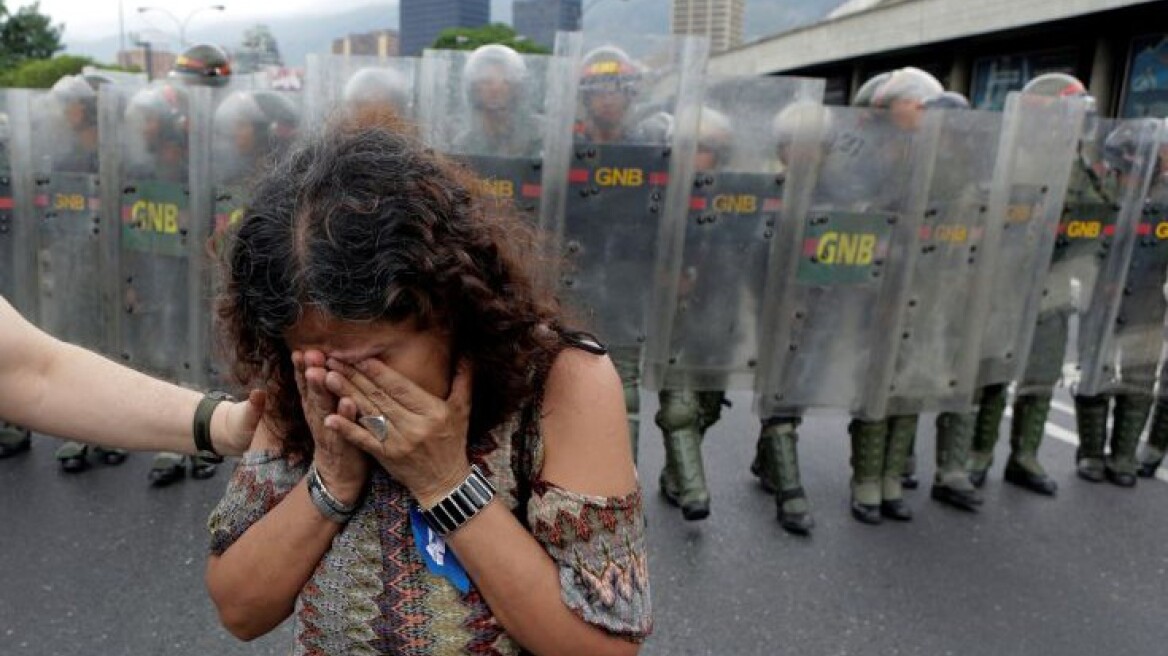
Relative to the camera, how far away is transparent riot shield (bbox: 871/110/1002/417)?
12.1ft

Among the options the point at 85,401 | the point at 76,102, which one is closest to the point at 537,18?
the point at 76,102

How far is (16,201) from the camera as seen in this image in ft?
13.8

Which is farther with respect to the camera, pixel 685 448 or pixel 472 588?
pixel 685 448

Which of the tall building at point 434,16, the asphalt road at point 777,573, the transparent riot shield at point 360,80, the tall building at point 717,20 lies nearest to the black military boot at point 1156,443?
the asphalt road at point 777,573

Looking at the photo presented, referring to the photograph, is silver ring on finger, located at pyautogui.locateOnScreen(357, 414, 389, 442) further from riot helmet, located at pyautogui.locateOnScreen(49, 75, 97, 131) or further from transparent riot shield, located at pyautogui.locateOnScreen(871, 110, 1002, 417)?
riot helmet, located at pyautogui.locateOnScreen(49, 75, 97, 131)

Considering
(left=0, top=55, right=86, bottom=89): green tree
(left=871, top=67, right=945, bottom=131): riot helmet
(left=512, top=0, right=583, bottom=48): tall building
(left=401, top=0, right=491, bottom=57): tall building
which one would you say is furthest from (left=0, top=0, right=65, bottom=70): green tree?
(left=401, top=0, right=491, bottom=57): tall building

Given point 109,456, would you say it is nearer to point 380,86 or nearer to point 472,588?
point 380,86

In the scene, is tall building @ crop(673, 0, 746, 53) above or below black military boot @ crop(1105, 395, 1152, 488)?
above

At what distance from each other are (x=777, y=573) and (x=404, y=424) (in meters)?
2.83

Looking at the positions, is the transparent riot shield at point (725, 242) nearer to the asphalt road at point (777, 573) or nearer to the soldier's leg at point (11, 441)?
the asphalt road at point (777, 573)

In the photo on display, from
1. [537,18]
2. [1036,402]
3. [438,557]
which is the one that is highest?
[537,18]

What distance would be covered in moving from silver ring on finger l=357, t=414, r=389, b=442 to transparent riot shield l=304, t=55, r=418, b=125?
2705 mm

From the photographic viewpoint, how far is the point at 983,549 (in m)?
3.83

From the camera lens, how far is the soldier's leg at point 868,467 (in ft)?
13.3
